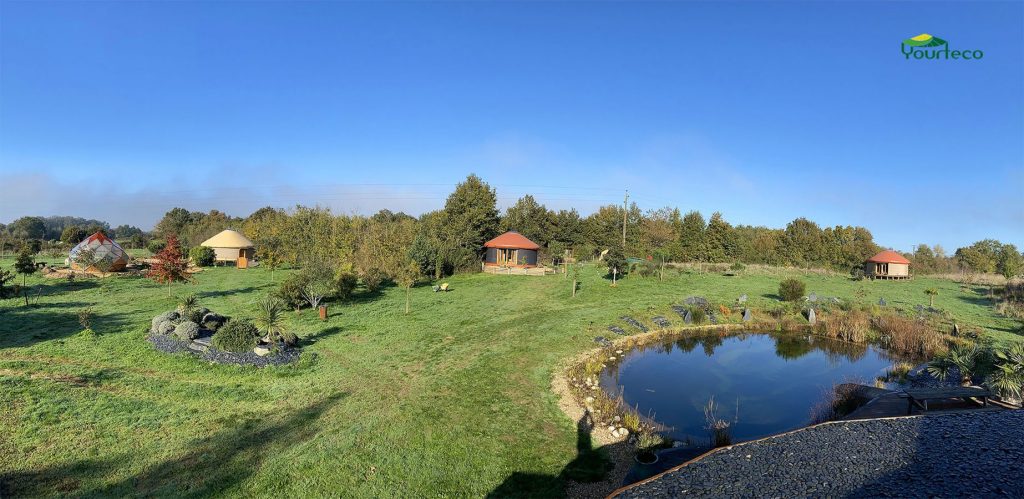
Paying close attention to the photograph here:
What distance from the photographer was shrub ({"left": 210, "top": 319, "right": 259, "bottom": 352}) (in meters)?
10.4

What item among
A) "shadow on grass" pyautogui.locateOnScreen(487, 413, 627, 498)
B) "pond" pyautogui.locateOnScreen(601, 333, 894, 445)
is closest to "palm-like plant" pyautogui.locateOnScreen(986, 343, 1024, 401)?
"pond" pyautogui.locateOnScreen(601, 333, 894, 445)

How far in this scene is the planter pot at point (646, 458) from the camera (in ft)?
21.5

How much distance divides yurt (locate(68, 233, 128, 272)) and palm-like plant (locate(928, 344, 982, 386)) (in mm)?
33629

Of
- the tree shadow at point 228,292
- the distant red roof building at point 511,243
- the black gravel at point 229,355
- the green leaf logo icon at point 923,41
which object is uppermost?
the green leaf logo icon at point 923,41

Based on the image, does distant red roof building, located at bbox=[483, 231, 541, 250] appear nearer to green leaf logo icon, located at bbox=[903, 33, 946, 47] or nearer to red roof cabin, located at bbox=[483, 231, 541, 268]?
red roof cabin, located at bbox=[483, 231, 541, 268]

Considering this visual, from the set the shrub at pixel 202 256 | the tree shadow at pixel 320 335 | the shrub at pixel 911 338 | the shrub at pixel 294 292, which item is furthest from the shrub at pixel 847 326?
the shrub at pixel 202 256

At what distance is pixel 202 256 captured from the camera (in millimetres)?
31203

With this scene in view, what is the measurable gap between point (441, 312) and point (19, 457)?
1151 cm

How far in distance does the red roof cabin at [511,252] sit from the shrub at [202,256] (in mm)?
20000

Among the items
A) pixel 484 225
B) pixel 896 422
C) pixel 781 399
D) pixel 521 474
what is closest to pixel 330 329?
pixel 521 474

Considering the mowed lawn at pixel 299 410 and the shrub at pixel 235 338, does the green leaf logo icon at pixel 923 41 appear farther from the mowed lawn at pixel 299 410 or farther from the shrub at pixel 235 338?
the shrub at pixel 235 338

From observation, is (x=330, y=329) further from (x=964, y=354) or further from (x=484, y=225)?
(x=484, y=225)

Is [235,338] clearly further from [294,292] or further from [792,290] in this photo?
[792,290]

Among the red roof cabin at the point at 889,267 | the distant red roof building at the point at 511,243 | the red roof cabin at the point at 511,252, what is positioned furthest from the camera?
the red roof cabin at the point at 889,267
